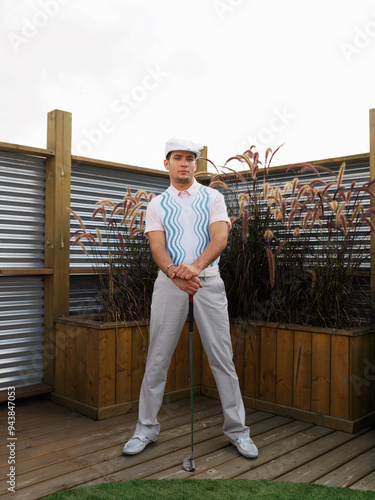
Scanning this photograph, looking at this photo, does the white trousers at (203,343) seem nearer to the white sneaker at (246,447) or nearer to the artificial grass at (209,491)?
the white sneaker at (246,447)

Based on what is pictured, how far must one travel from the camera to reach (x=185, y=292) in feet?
8.87

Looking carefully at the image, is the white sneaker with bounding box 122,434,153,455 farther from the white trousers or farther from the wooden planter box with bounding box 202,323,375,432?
the wooden planter box with bounding box 202,323,375,432

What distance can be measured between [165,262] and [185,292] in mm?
219

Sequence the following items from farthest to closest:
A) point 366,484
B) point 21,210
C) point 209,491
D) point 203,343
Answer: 1. point 21,210
2. point 203,343
3. point 366,484
4. point 209,491

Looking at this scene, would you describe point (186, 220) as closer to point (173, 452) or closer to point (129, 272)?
point (129, 272)

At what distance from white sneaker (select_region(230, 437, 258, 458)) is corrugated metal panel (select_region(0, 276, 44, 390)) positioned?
1.73 metres

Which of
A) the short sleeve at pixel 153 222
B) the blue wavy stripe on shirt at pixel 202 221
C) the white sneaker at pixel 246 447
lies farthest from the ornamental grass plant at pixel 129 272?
the white sneaker at pixel 246 447

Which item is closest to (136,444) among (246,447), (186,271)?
(246,447)

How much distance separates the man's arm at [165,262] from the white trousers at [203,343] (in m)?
0.13

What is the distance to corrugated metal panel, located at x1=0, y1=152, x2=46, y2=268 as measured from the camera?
11.6 ft

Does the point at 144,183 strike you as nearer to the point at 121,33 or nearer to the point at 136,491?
the point at 121,33

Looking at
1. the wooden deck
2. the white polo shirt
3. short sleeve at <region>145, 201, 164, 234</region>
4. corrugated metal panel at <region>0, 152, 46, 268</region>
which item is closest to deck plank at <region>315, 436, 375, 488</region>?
the wooden deck

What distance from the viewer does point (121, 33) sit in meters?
4.32

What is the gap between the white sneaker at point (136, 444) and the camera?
8.57 ft
